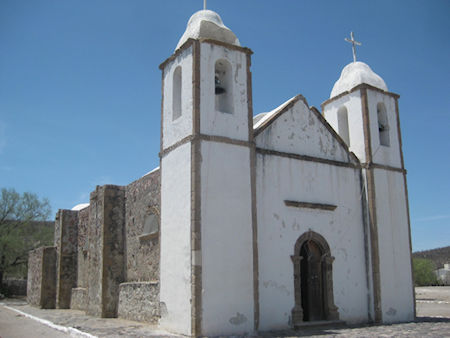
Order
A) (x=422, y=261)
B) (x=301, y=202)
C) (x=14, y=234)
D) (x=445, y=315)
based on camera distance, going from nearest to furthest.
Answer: (x=301, y=202), (x=445, y=315), (x=14, y=234), (x=422, y=261)

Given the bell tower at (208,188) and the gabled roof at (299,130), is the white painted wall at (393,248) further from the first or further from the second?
the bell tower at (208,188)

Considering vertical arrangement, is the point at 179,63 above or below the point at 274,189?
above

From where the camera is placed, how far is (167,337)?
30.7 ft

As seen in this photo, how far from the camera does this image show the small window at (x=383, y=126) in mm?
14352

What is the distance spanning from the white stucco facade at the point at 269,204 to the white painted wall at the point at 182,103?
0.03 metres

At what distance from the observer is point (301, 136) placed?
12.5m

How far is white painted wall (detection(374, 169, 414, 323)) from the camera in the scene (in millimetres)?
12719

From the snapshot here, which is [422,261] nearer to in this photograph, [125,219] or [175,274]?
[125,219]

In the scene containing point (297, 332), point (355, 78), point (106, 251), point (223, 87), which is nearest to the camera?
point (297, 332)

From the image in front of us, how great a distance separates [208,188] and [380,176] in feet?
19.4

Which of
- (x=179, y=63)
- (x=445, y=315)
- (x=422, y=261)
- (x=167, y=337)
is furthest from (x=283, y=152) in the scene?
(x=422, y=261)

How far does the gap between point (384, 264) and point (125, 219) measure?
7.93 meters

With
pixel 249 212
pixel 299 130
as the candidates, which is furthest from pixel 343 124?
pixel 249 212

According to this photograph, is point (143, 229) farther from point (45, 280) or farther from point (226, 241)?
point (45, 280)
